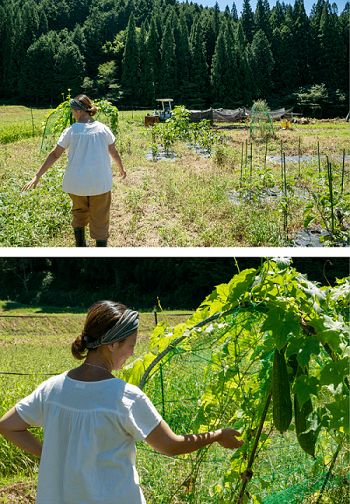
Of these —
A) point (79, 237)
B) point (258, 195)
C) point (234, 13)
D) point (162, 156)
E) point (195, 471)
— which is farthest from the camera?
point (162, 156)

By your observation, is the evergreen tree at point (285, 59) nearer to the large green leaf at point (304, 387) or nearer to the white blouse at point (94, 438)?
the large green leaf at point (304, 387)

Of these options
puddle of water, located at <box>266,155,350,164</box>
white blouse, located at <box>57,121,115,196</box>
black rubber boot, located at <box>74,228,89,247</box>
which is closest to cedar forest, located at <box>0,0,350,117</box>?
puddle of water, located at <box>266,155,350,164</box>

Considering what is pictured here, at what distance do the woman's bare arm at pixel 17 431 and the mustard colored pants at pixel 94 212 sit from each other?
2.09m

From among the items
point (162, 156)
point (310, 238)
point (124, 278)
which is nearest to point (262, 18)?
point (162, 156)

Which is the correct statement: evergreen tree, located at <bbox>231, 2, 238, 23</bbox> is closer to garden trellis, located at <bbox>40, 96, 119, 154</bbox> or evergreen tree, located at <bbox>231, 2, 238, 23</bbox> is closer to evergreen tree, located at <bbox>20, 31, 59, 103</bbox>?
garden trellis, located at <bbox>40, 96, 119, 154</bbox>

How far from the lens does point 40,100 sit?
5.63 meters

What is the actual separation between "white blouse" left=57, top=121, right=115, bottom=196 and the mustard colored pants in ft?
0.41

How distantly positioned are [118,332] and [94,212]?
7.02 feet

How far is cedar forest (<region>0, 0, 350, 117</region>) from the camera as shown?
522 centimetres

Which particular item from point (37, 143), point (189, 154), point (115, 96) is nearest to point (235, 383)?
point (115, 96)

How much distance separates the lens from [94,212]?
3371 mm

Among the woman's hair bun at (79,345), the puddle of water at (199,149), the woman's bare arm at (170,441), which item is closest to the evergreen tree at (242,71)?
the puddle of water at (199,149)

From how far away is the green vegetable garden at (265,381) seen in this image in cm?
146

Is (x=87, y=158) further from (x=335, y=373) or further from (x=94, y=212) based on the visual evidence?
(x=335, y=373)
